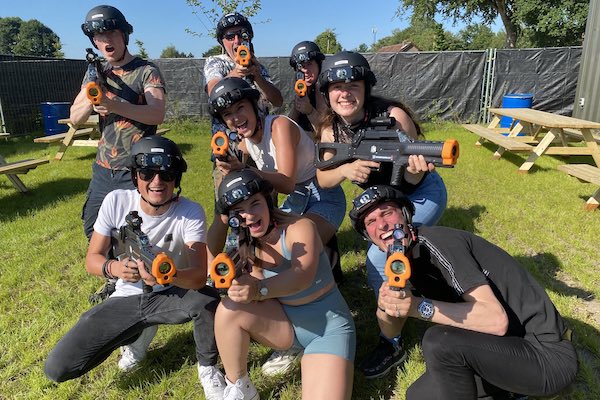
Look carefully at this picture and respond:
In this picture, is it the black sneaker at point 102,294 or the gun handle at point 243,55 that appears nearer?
the gun handle at point 243,55

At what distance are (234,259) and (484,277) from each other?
1.42 m

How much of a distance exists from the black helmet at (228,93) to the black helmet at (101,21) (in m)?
1.11

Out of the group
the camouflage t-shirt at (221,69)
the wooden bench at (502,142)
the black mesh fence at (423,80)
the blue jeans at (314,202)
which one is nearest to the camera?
the blue jeans at (314,202)

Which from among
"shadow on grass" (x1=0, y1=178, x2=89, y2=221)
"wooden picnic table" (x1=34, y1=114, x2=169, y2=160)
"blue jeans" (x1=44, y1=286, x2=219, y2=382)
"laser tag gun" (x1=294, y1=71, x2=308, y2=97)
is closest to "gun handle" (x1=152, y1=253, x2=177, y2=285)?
"blue jeans" (x1=44, y1=286, x2=219, y2=382)

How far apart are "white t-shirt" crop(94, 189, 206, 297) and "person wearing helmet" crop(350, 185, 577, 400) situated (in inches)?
51.4

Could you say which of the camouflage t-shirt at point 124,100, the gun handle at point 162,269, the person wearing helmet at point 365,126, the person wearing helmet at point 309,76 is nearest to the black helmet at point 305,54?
the person wearing helmet at point 309,76

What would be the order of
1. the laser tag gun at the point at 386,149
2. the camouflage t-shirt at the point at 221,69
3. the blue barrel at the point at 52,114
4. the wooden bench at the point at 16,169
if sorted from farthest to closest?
the blue barrel at the point at 52,114, the wooden bench at the point at 16,169, the camouflage t-shirt at the point at 221,69, the laser tag gun at the point at 386,149

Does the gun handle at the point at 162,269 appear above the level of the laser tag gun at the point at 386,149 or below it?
below

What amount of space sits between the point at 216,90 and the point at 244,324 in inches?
66.6

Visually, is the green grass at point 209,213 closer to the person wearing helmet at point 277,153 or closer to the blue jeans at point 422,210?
the blue jeans at point 422,210

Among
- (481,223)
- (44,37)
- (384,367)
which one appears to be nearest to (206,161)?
(481,223)

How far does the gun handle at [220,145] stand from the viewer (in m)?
2.92

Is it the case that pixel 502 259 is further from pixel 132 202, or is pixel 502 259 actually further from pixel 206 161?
pixel 206 161

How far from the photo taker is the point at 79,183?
888 centimetres
